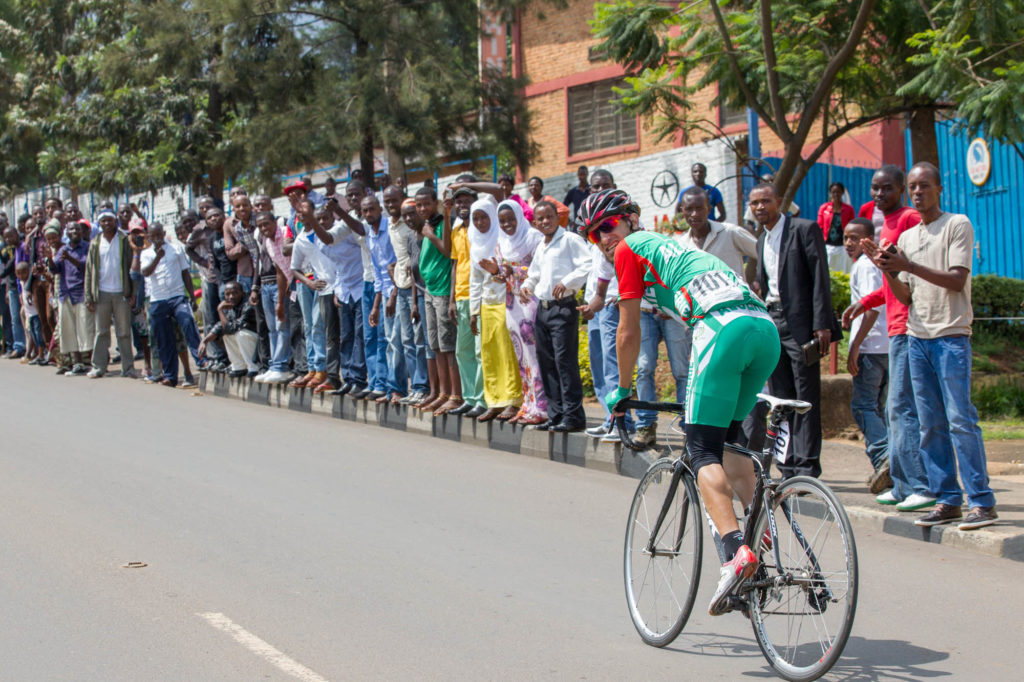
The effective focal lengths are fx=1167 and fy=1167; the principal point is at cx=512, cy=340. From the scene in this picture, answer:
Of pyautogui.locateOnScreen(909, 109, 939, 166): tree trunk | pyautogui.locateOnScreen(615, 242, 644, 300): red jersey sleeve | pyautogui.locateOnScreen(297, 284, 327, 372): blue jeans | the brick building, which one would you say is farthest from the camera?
the brick building

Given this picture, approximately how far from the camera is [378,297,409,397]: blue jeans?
40.5 ft

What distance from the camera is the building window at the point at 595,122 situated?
2795 centimetres

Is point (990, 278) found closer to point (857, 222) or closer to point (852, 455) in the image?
point (852, 455)

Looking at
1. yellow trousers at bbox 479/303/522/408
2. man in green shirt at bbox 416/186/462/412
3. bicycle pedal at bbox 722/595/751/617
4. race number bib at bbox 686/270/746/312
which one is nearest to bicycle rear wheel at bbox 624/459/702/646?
bicycle pedal at bbox 722/595/751/617

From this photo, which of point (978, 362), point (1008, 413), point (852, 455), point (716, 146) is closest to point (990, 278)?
point (978, 362)

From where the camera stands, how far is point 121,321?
17.0 metres

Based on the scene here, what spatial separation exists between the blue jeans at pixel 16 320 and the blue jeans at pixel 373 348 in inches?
406

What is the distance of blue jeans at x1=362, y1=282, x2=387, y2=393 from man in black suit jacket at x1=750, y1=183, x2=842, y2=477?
5370 mm

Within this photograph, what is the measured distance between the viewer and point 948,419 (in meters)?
7.25

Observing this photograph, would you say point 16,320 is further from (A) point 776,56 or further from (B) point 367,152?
(A) point 776,56

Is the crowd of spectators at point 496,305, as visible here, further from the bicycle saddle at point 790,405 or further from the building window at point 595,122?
the building window at point 595,122

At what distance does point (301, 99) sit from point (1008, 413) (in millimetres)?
13308

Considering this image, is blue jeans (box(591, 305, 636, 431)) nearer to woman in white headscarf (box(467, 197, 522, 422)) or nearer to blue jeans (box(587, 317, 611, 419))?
blue jeans (box(587, 317, 611, 419))

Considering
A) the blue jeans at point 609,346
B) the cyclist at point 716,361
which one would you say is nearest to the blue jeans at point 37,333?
the blue jeans at point 609,346
